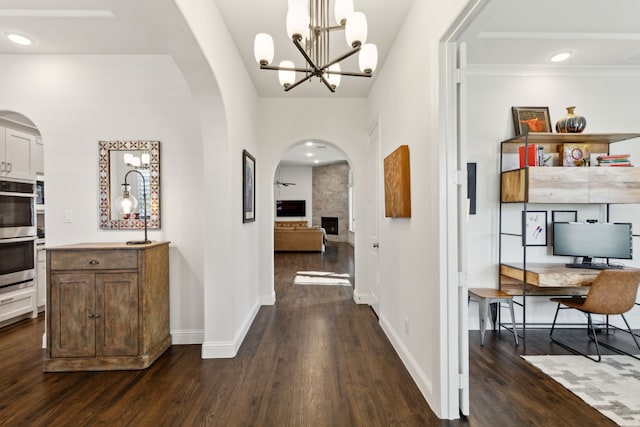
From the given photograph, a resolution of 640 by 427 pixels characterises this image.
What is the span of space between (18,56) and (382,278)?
4341 mm

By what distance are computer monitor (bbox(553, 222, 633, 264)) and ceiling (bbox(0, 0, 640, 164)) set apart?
5.88ft

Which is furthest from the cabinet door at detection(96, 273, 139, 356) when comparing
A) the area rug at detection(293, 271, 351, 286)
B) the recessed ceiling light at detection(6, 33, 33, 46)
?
the area rug at detection(293, 271, 351, 286)

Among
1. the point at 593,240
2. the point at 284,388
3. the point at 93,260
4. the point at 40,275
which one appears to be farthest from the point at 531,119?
the point at 40,275

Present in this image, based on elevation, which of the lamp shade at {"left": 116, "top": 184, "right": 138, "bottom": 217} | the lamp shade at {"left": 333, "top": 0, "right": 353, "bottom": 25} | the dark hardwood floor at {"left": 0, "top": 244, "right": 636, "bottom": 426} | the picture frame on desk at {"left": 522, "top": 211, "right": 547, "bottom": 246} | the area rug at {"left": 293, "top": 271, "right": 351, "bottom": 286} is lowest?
the dark hardwood floor at {"left": 0, "top": 244, "right": 636, "bottom": 426}

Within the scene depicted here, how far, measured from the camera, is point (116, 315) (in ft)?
8.69

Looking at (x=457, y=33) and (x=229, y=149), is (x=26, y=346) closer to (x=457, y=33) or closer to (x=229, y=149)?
(x=229, y=149)

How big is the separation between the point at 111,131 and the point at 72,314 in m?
1.72

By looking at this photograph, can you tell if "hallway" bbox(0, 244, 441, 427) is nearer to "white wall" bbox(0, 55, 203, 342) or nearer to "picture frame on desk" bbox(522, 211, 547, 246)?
"white wall" bbox(0, 55, 203, 342)

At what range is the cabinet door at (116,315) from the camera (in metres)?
2.64

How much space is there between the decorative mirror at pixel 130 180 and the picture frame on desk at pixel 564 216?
4266 millimetres

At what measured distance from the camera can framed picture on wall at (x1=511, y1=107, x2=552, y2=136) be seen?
347cm

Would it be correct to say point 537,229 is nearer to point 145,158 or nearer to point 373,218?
point 373,218

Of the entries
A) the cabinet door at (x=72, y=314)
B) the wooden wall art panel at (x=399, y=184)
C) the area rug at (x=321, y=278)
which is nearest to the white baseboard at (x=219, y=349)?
the cabinet door at (x=72, y=314)

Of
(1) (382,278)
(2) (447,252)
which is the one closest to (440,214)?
(2) (447,252)
